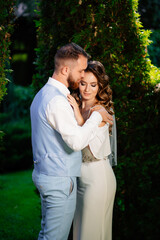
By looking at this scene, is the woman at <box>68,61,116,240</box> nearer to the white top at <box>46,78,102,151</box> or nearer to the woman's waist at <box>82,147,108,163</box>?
the woman's waist at <box>82,147,108,163</box>

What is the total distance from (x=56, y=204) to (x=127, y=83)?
2.16m

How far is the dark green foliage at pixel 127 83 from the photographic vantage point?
400 centimetres

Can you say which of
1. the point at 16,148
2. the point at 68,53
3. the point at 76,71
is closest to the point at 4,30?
the point at 68,53

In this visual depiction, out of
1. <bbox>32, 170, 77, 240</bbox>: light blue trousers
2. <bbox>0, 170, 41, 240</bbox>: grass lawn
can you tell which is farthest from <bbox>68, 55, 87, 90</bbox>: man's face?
<bbox>0, 170, 41, 240</bbox>: grass lawn

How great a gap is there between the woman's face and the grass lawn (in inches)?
86.1

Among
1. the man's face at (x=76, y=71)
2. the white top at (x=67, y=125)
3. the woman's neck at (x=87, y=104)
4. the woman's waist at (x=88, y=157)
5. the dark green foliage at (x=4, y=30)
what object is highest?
the dark green foliage at (x=4, y=30)

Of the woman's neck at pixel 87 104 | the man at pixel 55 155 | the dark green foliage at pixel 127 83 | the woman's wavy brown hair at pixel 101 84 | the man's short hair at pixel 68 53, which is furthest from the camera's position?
the dark green foliage at pixel 127 83

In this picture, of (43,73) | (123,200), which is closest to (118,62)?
(43,73)

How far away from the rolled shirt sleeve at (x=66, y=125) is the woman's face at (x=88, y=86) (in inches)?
33.9

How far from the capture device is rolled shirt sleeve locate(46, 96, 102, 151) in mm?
2459

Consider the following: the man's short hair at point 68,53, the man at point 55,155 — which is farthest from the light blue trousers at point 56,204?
the man's short hair at point 68,53

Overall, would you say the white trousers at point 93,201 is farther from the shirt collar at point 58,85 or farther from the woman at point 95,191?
the shirt collar at point 58,85

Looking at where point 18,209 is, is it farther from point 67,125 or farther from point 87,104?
point 67,125

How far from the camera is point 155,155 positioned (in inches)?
159
